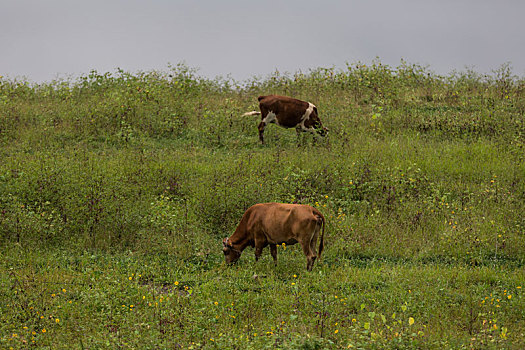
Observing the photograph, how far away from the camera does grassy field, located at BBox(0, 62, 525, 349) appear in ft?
28.5

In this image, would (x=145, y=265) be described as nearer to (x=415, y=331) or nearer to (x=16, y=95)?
(x=415, y=331)

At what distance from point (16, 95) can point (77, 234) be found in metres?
12.0

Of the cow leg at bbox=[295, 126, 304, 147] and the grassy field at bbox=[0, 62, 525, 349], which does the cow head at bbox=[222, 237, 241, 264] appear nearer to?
the grassy field at bbox=[0, 62, 525, 349]

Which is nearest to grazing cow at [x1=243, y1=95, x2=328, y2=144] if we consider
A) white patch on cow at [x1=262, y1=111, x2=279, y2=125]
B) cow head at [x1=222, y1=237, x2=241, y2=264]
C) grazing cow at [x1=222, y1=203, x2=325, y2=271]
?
white patch on cow at [x1=262, y1=111, x2=279, y2=125]

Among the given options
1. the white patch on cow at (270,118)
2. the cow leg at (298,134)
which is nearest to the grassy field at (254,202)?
the cow leg at (298,134)

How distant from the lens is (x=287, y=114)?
18203 mm

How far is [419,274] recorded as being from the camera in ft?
35.4

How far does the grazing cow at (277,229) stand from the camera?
36.2ft

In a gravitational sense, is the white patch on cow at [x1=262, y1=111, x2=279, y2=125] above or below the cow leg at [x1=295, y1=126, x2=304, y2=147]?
above

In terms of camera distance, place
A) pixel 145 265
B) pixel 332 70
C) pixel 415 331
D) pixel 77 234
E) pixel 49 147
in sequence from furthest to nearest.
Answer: pixel 332 70
pixel 49 147
pixel 77 234
pixel 145 265
pixel 415 331

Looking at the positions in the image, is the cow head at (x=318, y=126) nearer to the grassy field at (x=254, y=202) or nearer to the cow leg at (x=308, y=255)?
the grassy field at (x=254, y=202)

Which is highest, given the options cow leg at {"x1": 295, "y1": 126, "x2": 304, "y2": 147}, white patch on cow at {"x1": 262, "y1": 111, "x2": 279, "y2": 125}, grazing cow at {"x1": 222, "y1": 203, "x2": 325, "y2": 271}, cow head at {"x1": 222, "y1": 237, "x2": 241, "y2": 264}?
white patch on cow at {"x1": 262, "y1": 111, "x2": 279, "y2": 125}

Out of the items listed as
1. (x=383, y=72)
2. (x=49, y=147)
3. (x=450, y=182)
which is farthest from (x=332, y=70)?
(x=49, y=147)

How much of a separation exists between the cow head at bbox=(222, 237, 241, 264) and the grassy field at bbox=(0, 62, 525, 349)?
27 cm
